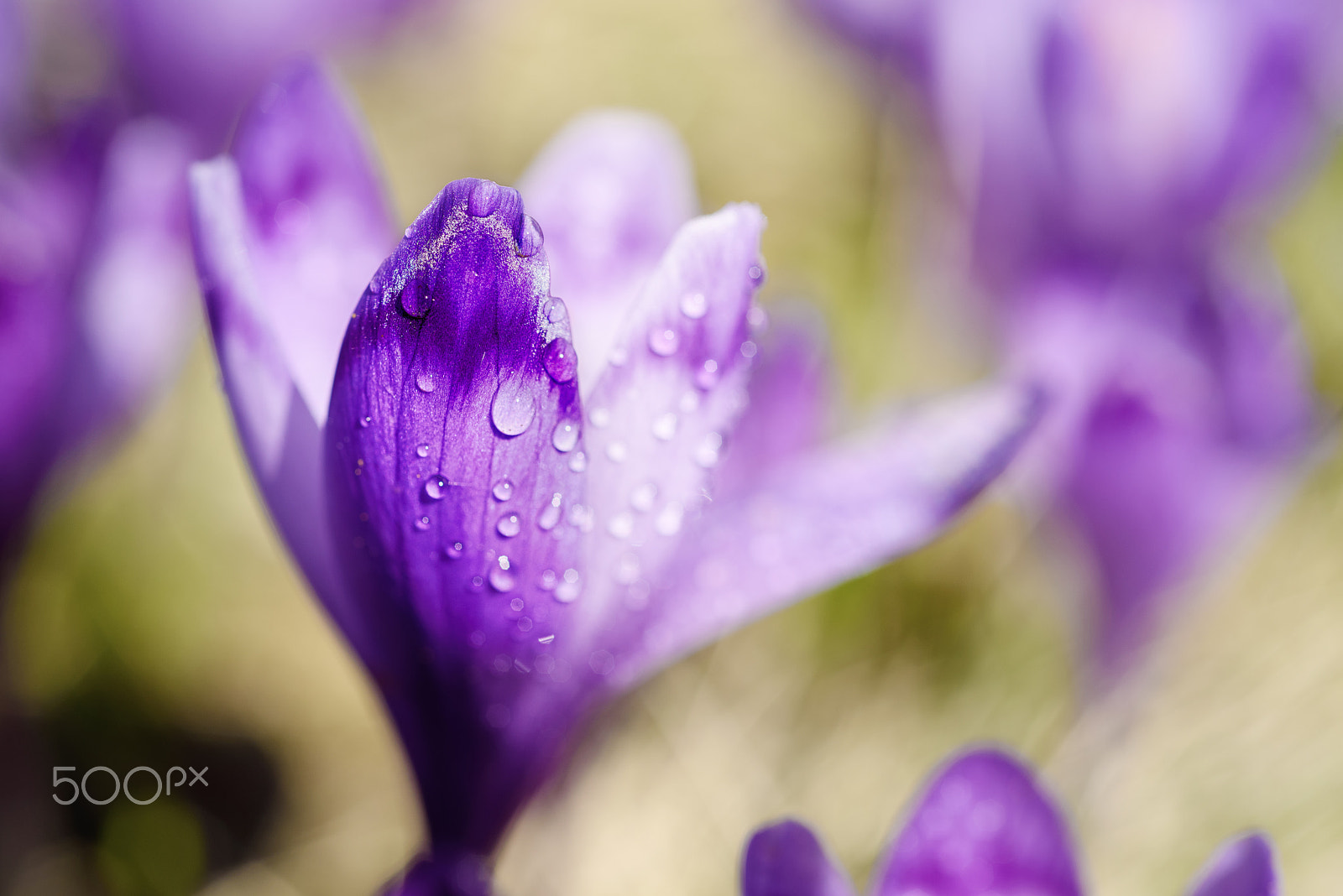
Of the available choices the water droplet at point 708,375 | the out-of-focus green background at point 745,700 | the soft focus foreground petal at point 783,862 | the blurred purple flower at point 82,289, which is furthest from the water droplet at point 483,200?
the out-of-focus green background at point 745,700

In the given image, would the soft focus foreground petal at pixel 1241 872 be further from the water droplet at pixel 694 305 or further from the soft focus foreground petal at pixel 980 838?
the water droplet at pixel 694 305

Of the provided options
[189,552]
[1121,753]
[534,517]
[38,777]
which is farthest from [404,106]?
[534,517]

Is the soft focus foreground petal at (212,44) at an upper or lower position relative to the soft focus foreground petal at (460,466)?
upper

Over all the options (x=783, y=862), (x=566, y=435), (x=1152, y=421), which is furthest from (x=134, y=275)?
(x=1152, y=421)

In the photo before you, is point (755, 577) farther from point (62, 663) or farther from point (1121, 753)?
point (62, 663)

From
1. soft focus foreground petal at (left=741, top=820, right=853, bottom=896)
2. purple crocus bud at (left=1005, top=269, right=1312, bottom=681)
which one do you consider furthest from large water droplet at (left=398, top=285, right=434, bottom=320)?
purple crocus bud at (left=1005, top=269, right=1312, bottom=681)

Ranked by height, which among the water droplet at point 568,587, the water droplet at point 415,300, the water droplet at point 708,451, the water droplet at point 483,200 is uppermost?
the water droplet at point 483,200
